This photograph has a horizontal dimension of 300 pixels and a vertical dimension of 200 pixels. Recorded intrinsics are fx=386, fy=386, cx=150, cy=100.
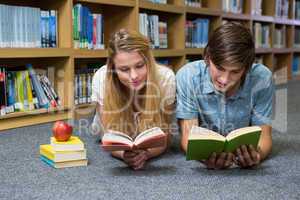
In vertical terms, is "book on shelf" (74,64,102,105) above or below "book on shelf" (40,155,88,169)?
above

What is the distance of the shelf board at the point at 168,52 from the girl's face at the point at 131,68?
149 centimetres

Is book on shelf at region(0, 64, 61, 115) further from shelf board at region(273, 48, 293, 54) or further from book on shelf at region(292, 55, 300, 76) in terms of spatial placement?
book on shelf at region(292, 55, 300, 76)

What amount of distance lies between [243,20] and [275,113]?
1.85m

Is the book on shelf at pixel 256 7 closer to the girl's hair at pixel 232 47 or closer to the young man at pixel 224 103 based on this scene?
the young man at pixel 224 103

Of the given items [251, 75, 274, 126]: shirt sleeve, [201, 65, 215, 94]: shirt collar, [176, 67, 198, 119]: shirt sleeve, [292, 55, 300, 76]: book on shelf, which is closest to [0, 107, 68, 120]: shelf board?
[176, 67, 198, 119]: shirt sleeve

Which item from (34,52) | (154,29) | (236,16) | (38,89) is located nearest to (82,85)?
(38,89)

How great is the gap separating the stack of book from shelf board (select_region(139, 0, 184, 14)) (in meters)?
1.59

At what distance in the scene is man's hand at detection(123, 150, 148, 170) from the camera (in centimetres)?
131

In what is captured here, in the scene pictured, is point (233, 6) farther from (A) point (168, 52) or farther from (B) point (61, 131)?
(B) point (61, 131)

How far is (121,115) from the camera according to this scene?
148 centimetres

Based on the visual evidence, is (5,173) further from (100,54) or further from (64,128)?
(100,54)

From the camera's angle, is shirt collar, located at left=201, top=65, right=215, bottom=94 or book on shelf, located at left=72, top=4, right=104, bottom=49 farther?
book on shelf, located at left=72, top=4, right=104, bottom=49

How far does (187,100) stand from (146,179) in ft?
1.15

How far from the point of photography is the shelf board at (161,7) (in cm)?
277
